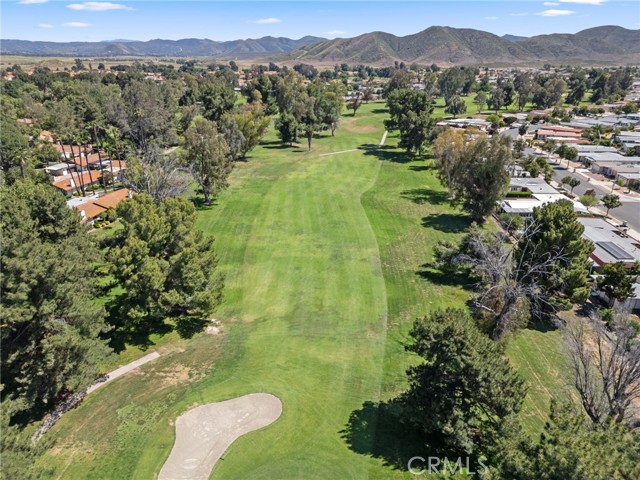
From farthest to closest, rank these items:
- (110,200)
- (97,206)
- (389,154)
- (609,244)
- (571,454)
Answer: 1. (389,154)
2. (110,200)
3. (97,206)
4. (609,244)
5. (571,454)

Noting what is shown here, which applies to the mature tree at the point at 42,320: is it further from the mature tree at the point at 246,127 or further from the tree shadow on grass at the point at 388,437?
the mature tree at the point at 246,127

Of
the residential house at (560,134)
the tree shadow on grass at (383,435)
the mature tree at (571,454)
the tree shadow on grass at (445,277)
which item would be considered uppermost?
the residential house at (560,134)

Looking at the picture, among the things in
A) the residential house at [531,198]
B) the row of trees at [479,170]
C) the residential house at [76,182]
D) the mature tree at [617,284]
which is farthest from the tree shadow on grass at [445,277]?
the residential house at [76,182]

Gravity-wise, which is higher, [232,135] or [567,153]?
[232,135]

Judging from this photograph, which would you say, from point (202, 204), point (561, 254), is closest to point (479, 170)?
point (561, 254)

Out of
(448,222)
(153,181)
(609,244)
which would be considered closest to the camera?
(609,244)

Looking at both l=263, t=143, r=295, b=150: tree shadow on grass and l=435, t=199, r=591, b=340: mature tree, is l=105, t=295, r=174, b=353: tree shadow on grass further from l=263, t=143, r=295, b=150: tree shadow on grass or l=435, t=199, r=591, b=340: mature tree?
l=263, t=143, r=295, b=150: tree shadow on grass

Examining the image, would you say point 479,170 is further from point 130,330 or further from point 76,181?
point 76,181
